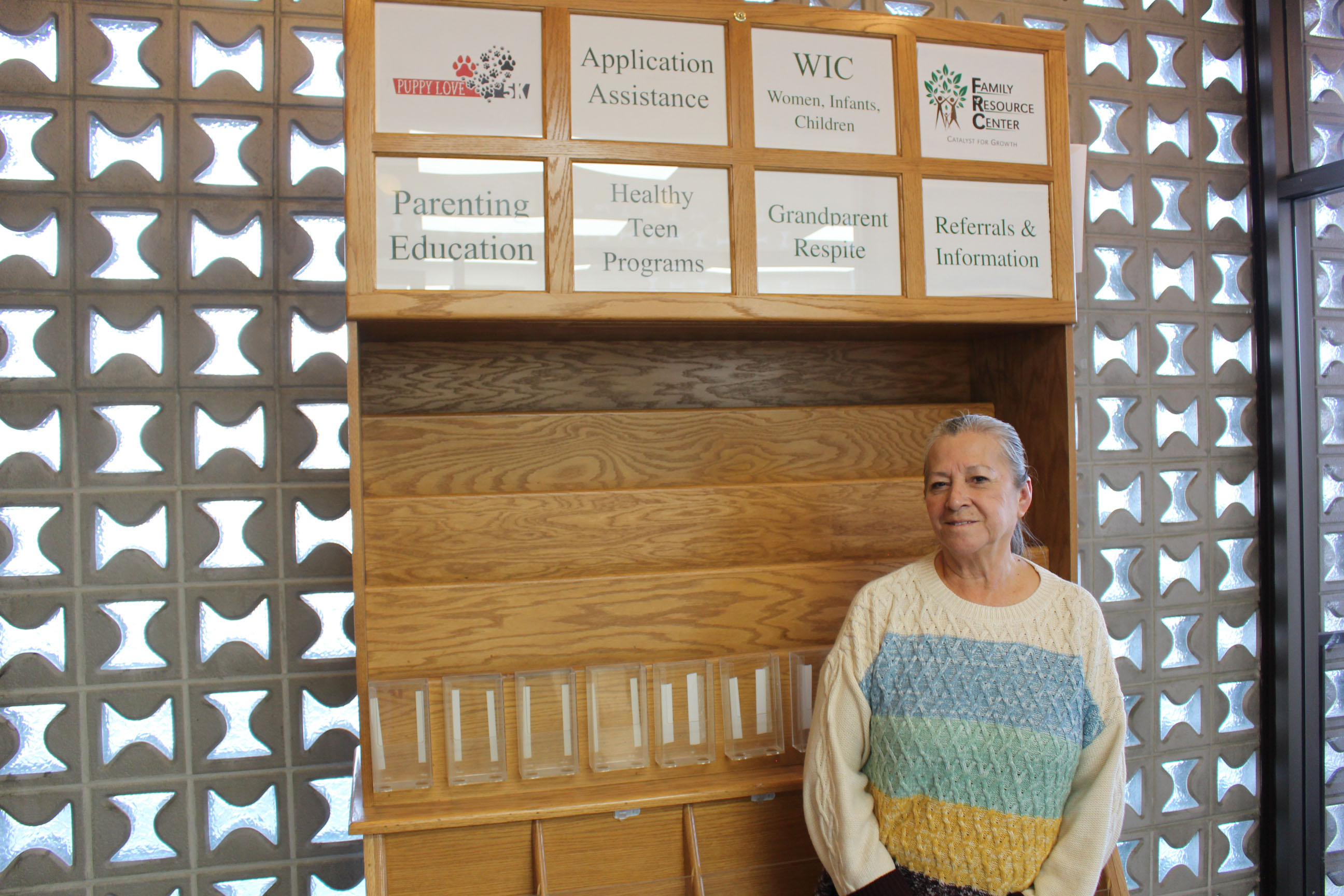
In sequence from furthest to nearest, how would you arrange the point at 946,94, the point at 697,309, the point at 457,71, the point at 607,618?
the point at 946,94, the point at 607,618, the point at 697,309, the point at 457,71

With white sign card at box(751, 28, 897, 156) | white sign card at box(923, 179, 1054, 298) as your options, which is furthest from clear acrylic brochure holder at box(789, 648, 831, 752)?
white sign card at box(751, 28, 897, 156)

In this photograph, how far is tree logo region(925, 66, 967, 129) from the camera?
2.29 m

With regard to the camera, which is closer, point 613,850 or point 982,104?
point 613,850

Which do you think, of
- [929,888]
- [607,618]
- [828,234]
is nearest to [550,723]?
[607,618]

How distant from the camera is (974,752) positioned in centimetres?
176

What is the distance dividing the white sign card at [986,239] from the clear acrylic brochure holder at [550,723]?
4.80ft

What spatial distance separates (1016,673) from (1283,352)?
2.47 m

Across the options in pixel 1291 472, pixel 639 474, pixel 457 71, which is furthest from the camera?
pixel 1291 472

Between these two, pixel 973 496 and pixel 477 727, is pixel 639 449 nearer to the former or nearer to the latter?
pixel 477 727

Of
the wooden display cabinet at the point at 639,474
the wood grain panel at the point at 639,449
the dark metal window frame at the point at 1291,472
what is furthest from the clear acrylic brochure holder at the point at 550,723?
the dark metal window frame at the point at 1291,472

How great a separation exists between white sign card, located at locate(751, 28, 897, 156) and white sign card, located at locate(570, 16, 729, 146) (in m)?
0.12

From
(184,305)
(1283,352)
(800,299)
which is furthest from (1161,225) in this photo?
(184,305)

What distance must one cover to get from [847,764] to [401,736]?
108 cm

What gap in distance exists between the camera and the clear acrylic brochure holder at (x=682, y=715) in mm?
2143
